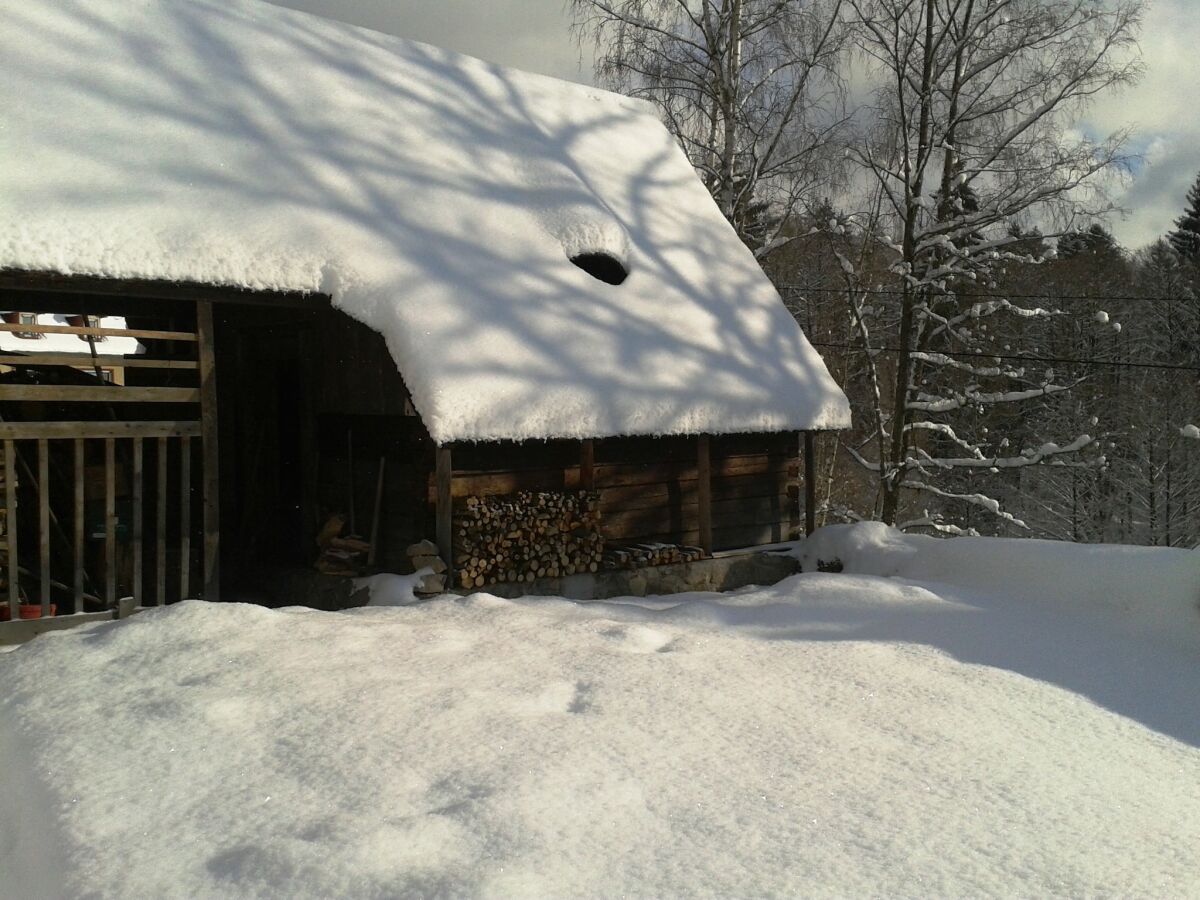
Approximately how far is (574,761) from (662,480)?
6236 mm

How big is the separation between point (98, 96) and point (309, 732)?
5.93 meters

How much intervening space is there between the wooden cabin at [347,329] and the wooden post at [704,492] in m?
0.06

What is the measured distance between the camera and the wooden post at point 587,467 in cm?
855

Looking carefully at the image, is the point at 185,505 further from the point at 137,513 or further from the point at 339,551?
the point at 339,551

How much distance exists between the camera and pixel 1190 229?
41.0 m

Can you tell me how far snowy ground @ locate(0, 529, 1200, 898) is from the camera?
9.39 ft

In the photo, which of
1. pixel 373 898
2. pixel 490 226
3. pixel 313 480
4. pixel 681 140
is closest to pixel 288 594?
pixel 313 480

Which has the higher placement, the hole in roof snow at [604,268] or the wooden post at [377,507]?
the hole in roof snow at [604,268]

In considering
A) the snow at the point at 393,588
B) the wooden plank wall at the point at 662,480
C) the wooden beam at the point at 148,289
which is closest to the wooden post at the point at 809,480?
the wooden plank wall at the point at 662,480

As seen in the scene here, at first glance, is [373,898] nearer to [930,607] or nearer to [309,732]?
[309,732]

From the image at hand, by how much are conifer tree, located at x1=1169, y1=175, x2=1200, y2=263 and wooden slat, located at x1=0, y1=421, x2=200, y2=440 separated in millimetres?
42519

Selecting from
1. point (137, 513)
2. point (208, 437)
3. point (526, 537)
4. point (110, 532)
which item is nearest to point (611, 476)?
point (526, 537)

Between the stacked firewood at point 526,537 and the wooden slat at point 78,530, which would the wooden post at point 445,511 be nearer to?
the stacked firewood at point 526,537

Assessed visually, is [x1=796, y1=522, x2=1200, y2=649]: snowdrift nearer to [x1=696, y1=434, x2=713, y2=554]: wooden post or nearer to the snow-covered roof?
[x1=696, y1=434, x2=713, y2=554]: wooden post
